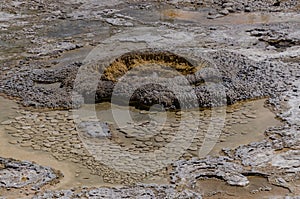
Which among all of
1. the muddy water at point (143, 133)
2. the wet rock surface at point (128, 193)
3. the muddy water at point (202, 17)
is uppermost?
the muddy water at point (202, 17)

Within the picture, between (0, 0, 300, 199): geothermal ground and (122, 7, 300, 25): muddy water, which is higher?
(122, 7, 300, 25): muddy water

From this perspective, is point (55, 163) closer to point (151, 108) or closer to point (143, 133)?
point (143, 133)

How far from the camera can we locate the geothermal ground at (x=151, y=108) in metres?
3.36

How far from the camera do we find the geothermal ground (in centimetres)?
336

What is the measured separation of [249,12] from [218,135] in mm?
3863

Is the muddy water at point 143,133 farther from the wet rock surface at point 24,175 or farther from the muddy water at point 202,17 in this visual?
the muddy water at point 202,17

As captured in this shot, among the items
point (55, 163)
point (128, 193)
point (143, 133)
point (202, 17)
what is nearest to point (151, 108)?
point (143, 133)

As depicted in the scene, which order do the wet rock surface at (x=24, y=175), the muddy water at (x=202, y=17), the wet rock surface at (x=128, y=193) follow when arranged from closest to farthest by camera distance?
the wet rock surface at (x=128, y=193), the wet rock surface at (x=24, y=175), the muddy water at (x=202, y=17)

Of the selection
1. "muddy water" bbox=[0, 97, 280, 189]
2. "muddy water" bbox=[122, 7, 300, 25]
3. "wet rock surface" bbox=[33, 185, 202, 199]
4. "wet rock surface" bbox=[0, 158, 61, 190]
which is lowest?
"wet rock surface" bbox=[33, 185, 202, 199]

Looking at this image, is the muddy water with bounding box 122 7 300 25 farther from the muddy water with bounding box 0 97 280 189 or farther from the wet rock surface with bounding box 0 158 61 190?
the wet rock surface with bounding box 0 158 61 190

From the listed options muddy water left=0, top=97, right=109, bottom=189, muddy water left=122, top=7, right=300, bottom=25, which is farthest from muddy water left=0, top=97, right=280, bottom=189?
muddy water left=122, top=7, right=300, bottom=25

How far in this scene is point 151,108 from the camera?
4.36 meters

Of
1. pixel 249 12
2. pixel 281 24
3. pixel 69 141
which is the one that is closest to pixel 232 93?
pixel 69 141

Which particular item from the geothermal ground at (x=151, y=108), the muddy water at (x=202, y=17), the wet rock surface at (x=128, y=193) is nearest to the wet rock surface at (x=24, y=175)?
the geothermal ground at (x=151, y=108)
